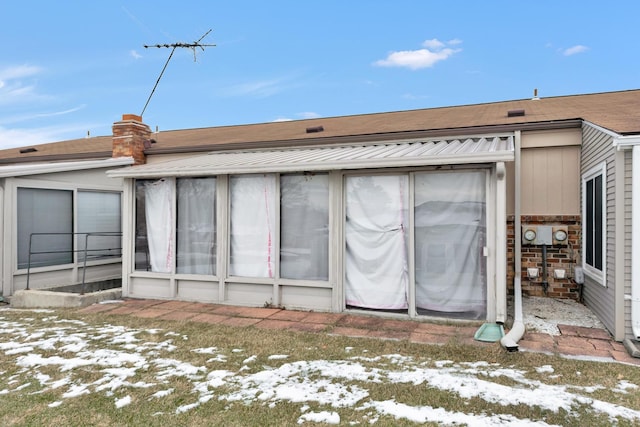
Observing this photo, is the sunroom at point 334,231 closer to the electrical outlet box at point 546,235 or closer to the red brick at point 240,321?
the red brick at point 240,321

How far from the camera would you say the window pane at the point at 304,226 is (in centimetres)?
627

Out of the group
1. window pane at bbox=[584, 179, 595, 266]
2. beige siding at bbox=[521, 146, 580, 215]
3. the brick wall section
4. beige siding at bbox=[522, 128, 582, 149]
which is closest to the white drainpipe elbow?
window pane at bbox=[584, 179, 595, 266]

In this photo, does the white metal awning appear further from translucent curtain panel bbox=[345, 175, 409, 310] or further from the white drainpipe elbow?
the white drainpipe elbow

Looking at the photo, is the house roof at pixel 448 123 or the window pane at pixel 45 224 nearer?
the house roof at pixel 448 123

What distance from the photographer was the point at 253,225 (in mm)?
6703

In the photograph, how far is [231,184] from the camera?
6.84 m

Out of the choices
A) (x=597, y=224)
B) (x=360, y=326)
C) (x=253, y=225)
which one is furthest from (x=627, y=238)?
(x=253, y=225)

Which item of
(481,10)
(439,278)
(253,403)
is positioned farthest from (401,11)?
(253,403)

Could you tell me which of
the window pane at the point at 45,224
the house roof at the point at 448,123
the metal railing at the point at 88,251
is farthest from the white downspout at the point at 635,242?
the window pane at the point at 45,224

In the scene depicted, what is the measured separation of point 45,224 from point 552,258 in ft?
31.2

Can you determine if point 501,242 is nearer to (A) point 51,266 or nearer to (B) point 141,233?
(B) point 141,233

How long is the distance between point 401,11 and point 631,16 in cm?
625

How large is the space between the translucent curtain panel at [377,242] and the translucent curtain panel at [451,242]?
23cm

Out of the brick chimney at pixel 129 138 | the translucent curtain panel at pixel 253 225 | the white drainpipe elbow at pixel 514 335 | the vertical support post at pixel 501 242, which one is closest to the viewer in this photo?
the white drainpipe elbow at pixel 514 335
